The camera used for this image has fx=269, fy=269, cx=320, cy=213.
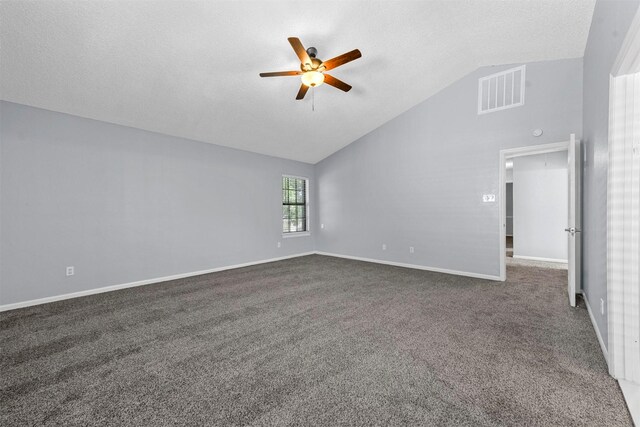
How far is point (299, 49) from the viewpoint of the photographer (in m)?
2.55

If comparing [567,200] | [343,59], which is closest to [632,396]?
[343,59]

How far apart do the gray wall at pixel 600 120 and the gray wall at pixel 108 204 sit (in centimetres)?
520

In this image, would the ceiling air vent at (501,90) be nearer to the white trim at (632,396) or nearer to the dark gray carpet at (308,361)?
the dark gray carpet at (308,361)

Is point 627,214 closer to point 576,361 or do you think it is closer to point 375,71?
point 576,361

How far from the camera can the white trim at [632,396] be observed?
1405mm

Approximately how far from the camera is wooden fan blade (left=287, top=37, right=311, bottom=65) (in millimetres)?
2402

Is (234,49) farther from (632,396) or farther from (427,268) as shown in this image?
(427,268)

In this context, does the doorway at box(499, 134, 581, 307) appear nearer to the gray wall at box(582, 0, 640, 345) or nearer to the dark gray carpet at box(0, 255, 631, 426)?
the gray wall at box(582, 0, 640, 345)

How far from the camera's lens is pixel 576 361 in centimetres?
196

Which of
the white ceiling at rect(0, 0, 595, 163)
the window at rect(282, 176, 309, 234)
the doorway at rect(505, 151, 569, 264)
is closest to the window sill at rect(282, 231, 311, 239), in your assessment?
the window at rect(282, 176, 309, 234)

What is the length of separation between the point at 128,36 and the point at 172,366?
308 centimetres

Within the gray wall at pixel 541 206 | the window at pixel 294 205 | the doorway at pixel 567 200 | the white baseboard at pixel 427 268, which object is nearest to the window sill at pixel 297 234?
the window at pixel 294 205

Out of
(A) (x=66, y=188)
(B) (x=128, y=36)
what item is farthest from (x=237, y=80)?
(A) (x=66, y=188)

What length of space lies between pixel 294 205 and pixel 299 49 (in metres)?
4.64
